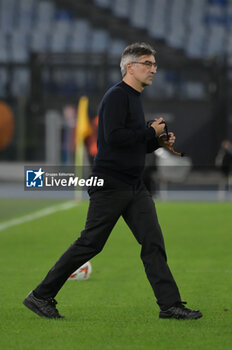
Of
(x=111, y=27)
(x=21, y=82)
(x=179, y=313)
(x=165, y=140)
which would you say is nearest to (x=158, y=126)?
(x=165, y=140)

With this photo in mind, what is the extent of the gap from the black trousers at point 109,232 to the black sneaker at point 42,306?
0.22 feet

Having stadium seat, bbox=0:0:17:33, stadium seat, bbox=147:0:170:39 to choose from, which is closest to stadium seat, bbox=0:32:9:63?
stadium seat, bbox=0:0:17:33

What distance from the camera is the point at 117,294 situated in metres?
8.62

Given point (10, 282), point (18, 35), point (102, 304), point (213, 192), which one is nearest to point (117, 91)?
point (102, 304)

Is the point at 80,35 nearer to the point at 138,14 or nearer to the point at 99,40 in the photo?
the point at 99,40

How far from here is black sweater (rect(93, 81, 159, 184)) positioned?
655 cm

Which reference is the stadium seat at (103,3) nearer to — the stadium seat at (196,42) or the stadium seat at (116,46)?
the stadium seat at (116,46)

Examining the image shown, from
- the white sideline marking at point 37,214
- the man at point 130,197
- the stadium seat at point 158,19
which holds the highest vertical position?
the man at point 130,197

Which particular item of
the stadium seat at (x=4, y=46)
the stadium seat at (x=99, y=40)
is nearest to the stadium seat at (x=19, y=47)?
the stadium seat at (x=4, y=46)

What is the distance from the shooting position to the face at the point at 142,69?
22.0ft

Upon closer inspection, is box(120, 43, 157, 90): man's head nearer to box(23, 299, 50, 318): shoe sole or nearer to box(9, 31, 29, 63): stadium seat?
box(23, 299, 50, 318): shoe sole

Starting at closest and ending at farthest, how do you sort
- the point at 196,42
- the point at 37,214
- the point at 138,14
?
the point at 37,214, the point at 196,42, the point at 138,14

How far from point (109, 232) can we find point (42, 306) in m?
0.77

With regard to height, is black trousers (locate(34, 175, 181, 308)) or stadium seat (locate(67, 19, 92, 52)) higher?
black trousers (locate(34, 175, 181, 308))
